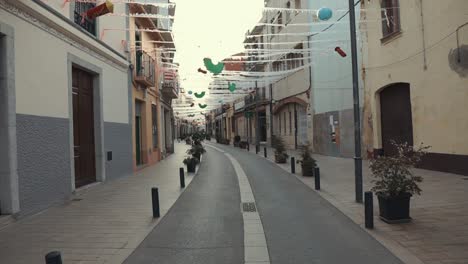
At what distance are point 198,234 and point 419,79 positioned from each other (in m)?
10.8

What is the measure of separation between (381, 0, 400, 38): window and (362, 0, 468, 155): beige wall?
286 millimetres

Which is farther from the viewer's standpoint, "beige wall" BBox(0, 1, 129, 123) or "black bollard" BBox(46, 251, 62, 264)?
"beige wall" BBox(0, 1, 129, 123)

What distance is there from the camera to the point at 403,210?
639 centimetres

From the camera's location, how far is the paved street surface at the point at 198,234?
501cm

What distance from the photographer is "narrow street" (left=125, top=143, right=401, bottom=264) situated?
4965 millimetres

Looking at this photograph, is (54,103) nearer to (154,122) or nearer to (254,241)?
(254,241)

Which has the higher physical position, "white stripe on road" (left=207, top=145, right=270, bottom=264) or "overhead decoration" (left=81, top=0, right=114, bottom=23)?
"overhead decoration" (left=81, top=0, right=114, bottom=23)

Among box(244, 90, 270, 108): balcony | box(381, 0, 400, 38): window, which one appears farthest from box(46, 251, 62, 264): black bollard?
box(244, 90, 270, 108): balcony

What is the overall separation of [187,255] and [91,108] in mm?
8238

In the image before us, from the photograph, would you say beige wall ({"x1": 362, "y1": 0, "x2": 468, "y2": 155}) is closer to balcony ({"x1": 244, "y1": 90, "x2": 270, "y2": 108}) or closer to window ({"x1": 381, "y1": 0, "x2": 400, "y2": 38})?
window ({"x1": 381, "y1": 0, "x2": 400, "y2": 38})

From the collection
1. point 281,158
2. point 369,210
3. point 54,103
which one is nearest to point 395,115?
point 281,158

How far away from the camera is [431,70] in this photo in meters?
12.6

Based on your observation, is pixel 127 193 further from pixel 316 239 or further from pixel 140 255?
pixel 316 239

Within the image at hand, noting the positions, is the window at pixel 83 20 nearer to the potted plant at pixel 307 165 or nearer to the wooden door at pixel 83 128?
the wooden door at pixel 83 128
